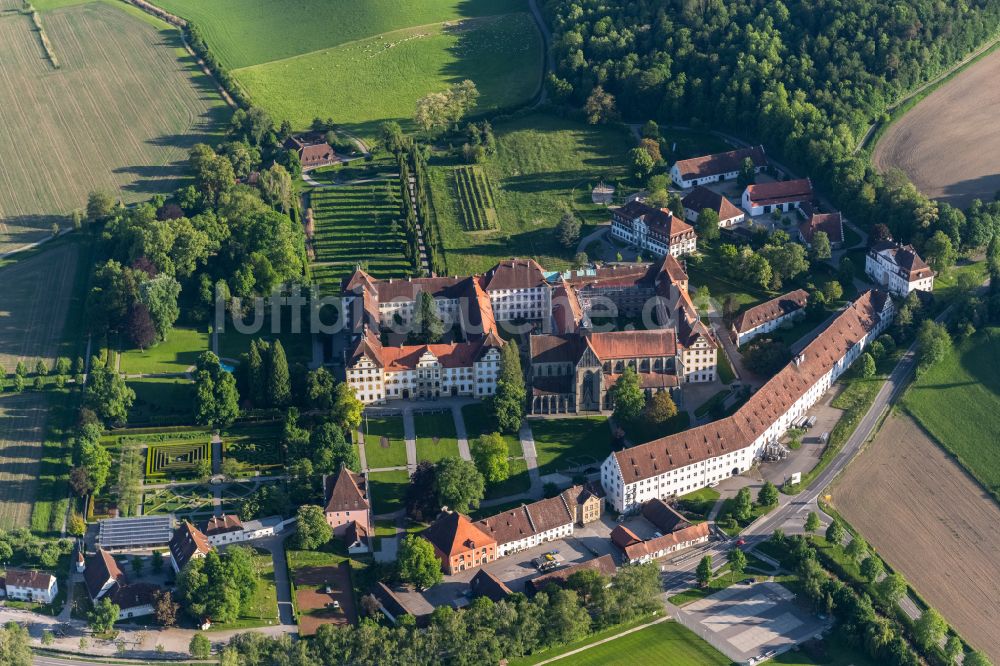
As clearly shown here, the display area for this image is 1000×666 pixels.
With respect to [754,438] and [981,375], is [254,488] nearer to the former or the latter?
[754,438]

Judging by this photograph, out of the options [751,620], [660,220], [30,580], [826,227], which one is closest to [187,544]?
[30,580]

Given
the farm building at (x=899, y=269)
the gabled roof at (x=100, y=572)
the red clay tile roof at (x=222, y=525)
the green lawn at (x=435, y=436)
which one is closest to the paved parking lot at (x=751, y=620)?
the green lawn at (x=435, y=436)

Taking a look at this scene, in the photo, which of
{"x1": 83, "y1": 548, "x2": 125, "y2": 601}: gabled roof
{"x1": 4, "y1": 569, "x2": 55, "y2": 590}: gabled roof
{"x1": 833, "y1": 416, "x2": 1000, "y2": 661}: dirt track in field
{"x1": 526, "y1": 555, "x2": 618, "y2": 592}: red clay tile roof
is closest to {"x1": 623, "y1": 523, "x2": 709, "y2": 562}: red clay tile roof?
{"x1": 526, "y1": 555, "x2": 618, "y2": 592}: red clay tile roof

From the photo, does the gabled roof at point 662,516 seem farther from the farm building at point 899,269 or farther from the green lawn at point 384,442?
the farm building at point 899,269

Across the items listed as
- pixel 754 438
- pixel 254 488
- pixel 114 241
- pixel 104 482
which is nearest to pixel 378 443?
pixel 254 488

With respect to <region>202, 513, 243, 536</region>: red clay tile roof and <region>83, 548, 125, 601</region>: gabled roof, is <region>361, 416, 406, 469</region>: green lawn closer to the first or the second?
<region>202, 513, 243, 536</region>: red clay tile roof

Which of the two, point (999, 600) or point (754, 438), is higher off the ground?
point (754, 438)
